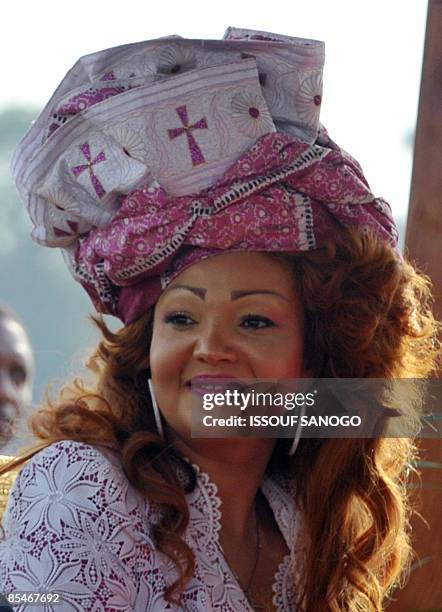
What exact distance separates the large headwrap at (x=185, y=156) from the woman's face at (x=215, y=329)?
0.04 metres

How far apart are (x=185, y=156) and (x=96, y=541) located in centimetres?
69

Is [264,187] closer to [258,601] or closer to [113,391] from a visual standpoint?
[113,391]

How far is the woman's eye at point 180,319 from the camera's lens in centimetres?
242

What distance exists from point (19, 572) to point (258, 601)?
0.50m

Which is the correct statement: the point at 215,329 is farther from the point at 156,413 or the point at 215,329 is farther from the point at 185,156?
the point at 185,156

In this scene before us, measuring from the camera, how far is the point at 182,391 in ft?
7.91

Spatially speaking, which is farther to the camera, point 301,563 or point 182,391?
point 301,563

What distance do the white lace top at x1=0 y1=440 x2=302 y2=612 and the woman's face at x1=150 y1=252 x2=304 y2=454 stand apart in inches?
6.6

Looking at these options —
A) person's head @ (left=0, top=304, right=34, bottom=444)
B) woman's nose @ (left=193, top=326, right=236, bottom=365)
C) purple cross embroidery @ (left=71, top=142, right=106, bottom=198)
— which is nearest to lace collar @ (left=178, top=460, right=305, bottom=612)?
woman's nose @ (left=193, top=326, right=236, bottom=365)

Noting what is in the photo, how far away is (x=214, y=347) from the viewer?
7.78 feet

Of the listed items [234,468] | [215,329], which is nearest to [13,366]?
[234,468]

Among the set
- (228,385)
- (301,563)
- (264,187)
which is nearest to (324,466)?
(301,563)

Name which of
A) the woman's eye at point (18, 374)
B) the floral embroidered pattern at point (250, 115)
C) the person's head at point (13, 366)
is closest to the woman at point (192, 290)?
the floral embroidered pattern at point (250, 115)

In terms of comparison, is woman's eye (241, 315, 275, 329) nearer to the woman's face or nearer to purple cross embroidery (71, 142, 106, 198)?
the woman's face
